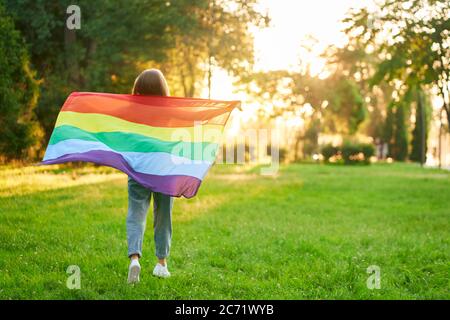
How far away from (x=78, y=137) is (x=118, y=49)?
1996 centimetres

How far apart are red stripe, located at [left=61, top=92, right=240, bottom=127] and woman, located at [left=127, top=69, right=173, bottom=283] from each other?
23 cm

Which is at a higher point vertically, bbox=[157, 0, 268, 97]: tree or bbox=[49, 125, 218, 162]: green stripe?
bbox=[157, 0, 268, 97]: tree

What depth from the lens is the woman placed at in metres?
6.28

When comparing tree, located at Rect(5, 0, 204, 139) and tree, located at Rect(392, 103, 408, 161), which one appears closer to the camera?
tree, located at Rect(5, 0, 204, 139)

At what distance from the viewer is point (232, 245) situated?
28.6 ft

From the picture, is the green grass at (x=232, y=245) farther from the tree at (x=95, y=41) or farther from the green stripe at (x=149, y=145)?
the tree at (x=95, y=41)

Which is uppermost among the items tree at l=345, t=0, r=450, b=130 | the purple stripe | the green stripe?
tree at l=345, t=0, r=450, b=130

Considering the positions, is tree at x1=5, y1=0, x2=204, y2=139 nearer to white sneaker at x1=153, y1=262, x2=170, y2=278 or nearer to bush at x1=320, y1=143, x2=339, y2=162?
bush at x1=320, y1=143, x2=339, y2=162

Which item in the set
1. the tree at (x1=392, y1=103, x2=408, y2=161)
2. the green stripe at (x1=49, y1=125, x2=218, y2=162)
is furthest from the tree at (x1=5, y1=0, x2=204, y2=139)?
the tree at (x1=392, y1=103, x2=408, y2=161)

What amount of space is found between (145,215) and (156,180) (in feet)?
1.46
